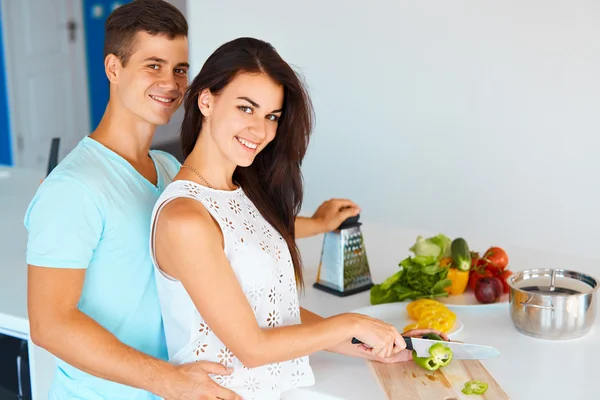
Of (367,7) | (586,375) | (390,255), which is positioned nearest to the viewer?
(586,375)

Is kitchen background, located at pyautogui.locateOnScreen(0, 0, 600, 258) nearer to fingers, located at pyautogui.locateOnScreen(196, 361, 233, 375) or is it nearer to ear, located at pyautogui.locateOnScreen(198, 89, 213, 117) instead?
ear, located at pyautogui.locateOnScreen(198, 89, 213, 117)

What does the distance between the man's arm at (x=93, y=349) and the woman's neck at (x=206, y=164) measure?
31 cm

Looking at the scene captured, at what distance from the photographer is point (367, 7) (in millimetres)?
4527

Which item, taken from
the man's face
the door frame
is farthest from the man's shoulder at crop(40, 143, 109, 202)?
the door frame

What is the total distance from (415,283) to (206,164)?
727 mm

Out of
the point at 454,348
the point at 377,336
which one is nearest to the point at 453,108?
the point at 454,348

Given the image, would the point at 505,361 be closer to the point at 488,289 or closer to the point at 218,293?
the point at 488,289

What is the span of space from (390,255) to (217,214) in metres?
1.01

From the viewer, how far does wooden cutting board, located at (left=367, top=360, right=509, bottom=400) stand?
4.92ft

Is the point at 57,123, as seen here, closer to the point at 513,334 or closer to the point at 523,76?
the point at 523,76

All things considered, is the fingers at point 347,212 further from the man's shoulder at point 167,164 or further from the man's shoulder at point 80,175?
the man's shoulder at point 80,175

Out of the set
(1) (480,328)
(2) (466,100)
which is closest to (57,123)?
(2) (466,100)

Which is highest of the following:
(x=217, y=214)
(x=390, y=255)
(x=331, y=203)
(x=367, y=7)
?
(x=367, y=7)

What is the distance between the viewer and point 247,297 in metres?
1.51
